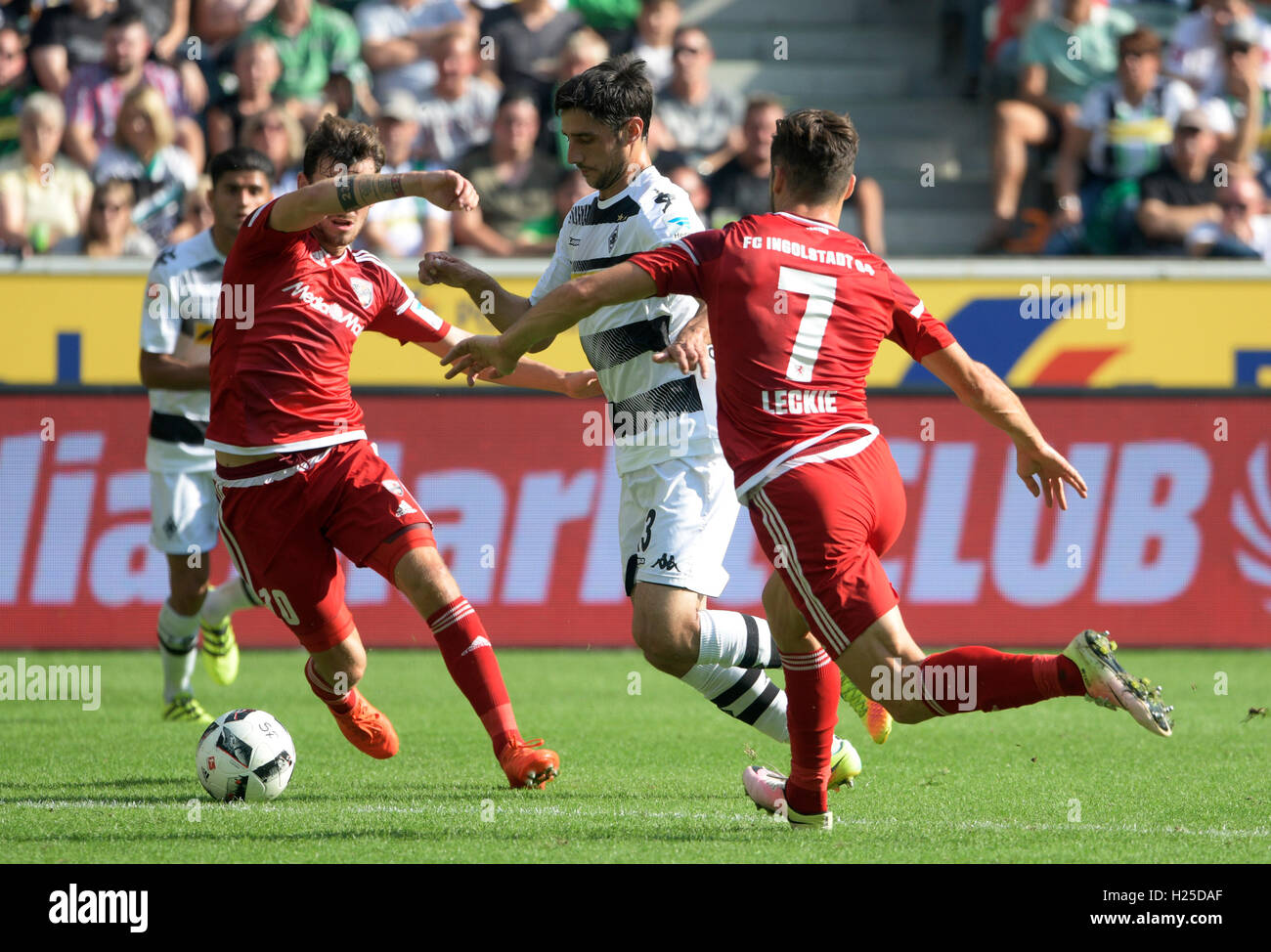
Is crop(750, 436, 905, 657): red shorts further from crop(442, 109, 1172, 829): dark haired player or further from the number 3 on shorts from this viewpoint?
the number 3 on shorts

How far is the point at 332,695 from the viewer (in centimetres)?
595

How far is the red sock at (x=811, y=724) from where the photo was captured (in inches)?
203

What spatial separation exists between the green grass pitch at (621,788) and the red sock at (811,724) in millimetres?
153

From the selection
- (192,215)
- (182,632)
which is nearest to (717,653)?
(182,632)

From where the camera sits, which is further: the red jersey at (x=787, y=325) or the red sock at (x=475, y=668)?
the red sock at (x=475, y=668)

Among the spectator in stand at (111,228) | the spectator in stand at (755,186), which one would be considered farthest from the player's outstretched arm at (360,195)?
the spectator in stand at (755,186)

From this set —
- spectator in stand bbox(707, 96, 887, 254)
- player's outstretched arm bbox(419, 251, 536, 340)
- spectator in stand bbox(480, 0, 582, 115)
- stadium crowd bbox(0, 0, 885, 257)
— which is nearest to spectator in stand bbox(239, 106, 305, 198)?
stadium crowd bbox(0, 0, 885, 257)

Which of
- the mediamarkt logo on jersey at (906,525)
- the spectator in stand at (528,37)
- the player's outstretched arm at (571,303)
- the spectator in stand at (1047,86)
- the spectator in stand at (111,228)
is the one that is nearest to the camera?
the player's outstretched arm at (571,303)

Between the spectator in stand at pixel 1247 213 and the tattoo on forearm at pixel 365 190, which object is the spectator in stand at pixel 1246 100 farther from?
the tattoo on forearm at pixel 365 190

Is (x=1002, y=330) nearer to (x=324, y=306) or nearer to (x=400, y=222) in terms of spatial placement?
(x=400, y=222)

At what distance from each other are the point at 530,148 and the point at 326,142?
22.9ft

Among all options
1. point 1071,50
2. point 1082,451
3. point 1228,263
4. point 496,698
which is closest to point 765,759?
point 496,698

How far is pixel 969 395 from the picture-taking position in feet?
16.3
